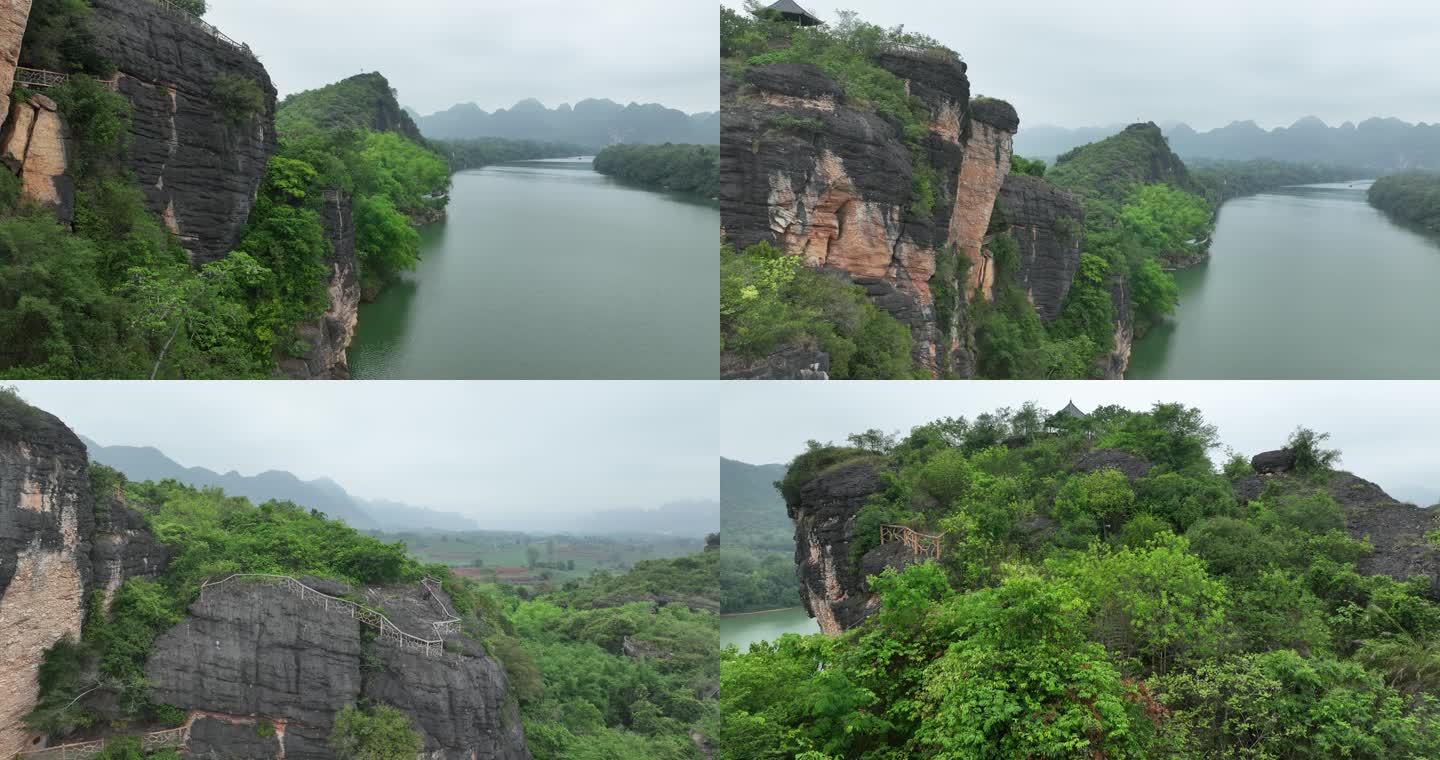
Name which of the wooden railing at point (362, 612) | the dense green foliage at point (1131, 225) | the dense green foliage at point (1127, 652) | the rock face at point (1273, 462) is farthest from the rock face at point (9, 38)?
the dense green foliage at point (1131, 225)

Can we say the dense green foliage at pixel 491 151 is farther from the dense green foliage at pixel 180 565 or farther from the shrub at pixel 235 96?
the dense green foliage at pixel 180 565

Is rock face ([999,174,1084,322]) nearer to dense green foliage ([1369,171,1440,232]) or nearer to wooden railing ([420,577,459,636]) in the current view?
dense green foliage ([1369,171,1440,232])

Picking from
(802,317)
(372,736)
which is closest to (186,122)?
(802,317)

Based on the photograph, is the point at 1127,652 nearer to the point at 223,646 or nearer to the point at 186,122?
the point at 223,646

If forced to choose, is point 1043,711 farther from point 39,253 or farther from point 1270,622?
point 39,253

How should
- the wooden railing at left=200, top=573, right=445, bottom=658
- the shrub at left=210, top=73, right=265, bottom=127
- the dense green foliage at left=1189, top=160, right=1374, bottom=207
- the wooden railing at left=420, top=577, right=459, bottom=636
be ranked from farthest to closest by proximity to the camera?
the dense green foliage at left=1189, top=160, right=1374, bottom=207 → the wooden railing at left=420, top=577, right=459, bottom=636 → the wooden railing at left=200, top=573, right=445, bottom=658 → the shrub at left=210, top=73, right=265, bottom=127

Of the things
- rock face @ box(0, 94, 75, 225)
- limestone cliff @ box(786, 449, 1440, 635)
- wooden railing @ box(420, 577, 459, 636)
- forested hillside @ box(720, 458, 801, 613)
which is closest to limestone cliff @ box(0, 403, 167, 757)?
rock face @ box(0, 94, 75, 225)
